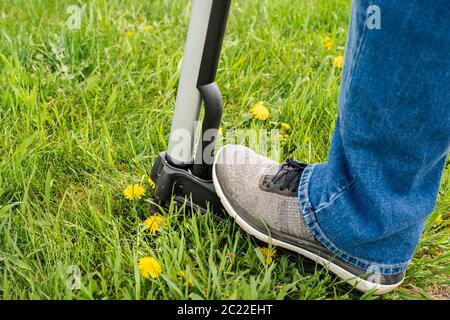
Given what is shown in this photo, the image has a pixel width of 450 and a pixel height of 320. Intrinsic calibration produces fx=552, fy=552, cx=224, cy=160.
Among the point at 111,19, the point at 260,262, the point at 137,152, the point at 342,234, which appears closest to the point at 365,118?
the point at 342,234

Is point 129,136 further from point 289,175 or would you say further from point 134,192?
point 289,175

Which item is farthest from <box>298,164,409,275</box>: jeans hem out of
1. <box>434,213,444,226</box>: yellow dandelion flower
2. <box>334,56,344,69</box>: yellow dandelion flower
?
<box>334,56,344,69</box>: yellow dandelion flower

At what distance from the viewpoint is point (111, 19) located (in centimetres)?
223

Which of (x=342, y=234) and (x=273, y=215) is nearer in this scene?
(x=342, y=234)

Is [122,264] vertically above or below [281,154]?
below

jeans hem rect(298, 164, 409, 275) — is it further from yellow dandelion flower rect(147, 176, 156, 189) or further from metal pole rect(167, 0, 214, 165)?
yellow dandelion flower rect(147, 176, 156, 189)

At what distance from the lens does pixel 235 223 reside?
1.34 metres

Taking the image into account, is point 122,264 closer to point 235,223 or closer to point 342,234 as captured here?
point 235,223

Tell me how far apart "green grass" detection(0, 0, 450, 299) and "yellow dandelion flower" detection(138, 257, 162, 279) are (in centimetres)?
2

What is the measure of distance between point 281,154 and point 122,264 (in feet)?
2.03

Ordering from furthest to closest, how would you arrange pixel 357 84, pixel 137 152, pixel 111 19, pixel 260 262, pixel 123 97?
pixel 111 19 → pixel 123 97 → pixel 137 152 → pixel 260 262 → pixel 357 84

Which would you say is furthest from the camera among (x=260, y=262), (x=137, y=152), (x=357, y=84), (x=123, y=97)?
(x=123, y=97)

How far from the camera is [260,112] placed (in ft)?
5.90
